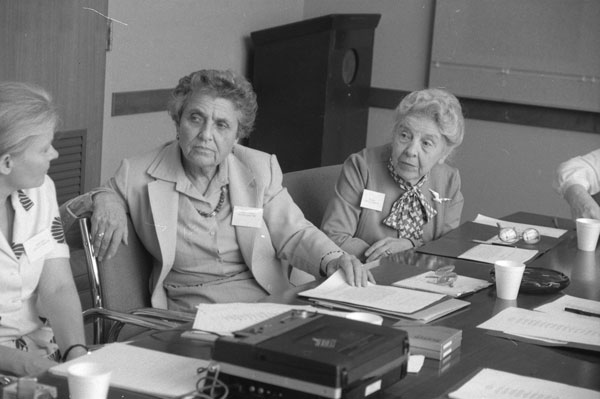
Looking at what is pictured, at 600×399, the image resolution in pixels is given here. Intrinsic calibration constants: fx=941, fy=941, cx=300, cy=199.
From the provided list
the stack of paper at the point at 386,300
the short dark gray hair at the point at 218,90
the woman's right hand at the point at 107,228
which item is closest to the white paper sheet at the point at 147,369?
the stack of paper at the point at 386,300

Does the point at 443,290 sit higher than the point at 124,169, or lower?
lower

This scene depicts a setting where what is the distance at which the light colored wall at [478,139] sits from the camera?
21.5ft

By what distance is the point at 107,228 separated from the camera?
2684mm

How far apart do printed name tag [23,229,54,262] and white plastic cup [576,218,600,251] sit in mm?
1845

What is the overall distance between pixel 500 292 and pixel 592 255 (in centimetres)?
81

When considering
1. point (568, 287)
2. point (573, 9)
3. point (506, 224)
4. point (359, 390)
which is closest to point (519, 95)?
point (573, 9)

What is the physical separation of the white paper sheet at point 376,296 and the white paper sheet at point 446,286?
61 mm

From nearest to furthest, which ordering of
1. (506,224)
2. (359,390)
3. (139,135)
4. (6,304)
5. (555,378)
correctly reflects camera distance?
(359,390) → (555,378) → (6,304) → (506,224) → (139,135)

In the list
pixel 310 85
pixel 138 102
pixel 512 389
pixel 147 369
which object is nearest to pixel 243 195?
pixel 147 369

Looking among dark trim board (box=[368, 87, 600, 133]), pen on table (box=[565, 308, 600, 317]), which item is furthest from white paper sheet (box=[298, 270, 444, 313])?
dark trim board (box=[368, 87, 600, 133])

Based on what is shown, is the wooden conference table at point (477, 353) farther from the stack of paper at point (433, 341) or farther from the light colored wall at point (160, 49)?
the light colored wall at point (160, 49)

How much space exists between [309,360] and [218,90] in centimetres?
162

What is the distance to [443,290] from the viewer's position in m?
2.62

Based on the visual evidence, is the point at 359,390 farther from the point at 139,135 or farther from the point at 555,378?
the point at 139,135
